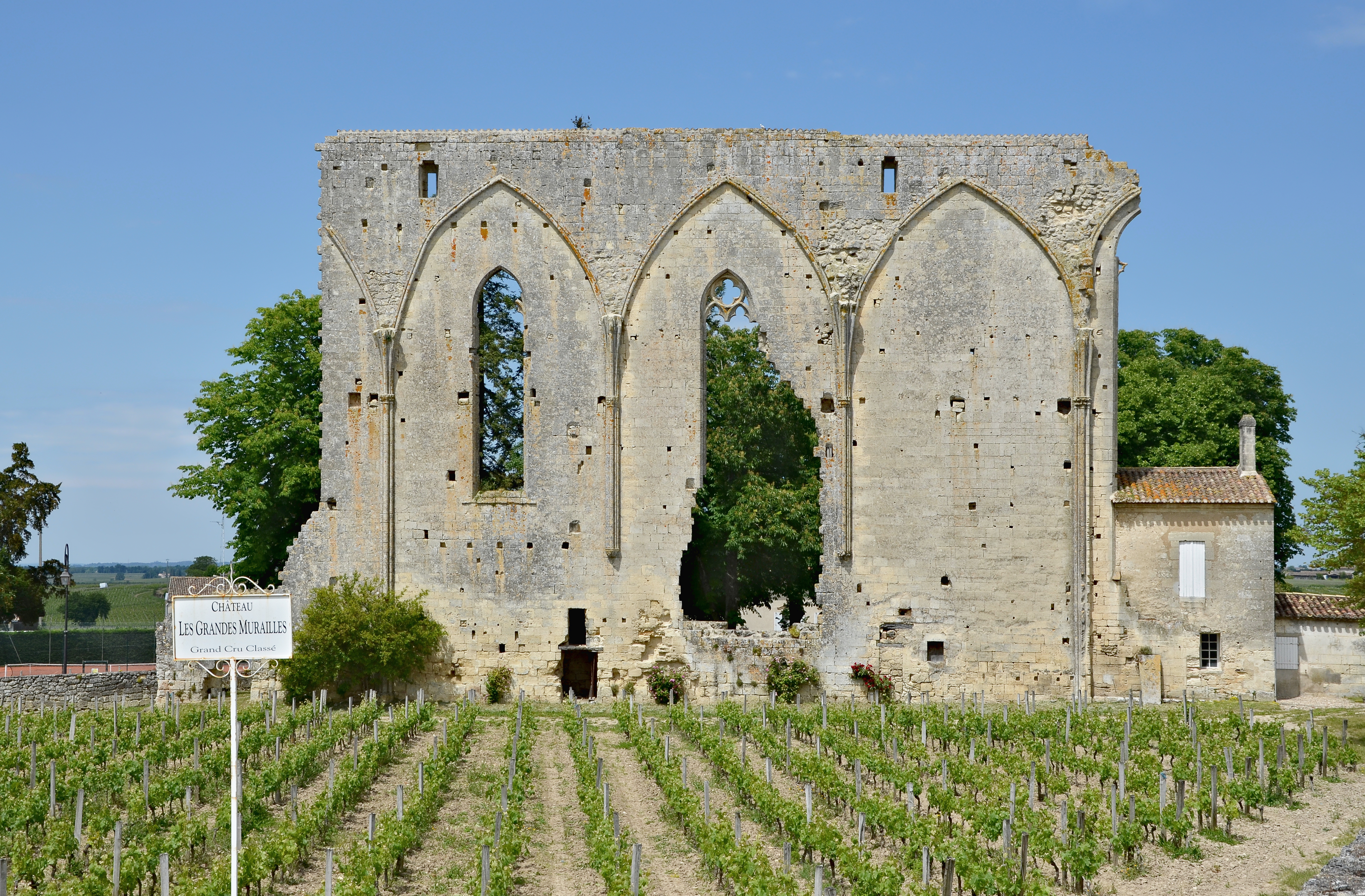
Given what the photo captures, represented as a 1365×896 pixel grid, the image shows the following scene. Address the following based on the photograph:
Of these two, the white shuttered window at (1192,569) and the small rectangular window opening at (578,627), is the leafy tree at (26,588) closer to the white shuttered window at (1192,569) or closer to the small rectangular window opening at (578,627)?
the small rectangular window opening at (578,627)

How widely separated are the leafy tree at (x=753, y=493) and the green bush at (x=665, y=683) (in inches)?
196

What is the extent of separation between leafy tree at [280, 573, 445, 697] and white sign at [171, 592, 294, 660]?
12058mm

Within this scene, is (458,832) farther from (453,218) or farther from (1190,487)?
(1190,487)

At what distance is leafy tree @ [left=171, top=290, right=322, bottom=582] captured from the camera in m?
27.3

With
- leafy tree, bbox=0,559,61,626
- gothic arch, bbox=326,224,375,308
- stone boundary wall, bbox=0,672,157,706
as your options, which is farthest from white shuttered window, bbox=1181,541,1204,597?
leafy tree, bbox=0,559,61,626

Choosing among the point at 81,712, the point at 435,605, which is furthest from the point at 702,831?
the point at 81,712

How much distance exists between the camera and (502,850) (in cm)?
1171

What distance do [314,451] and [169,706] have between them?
6787mm

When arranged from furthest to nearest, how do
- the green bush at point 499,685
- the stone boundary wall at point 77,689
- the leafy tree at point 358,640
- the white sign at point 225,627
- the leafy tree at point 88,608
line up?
1. the leafy tree at point 88,608
2. the stone boundary wall at point 77,689
3. the green bush at point 499,685
4. the leafy tree at point 358,640
5. the white sign at point 225,627

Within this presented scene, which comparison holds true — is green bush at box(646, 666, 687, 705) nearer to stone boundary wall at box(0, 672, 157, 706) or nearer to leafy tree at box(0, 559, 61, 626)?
stone boundary wall at box(0, 672, 157, 706)

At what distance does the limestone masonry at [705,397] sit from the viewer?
884 inches

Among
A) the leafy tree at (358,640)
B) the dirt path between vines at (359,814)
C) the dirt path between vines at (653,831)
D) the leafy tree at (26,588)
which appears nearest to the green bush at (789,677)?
the dirt path between vines at (653,831)

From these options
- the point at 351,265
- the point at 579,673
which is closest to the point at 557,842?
the point at 579,673

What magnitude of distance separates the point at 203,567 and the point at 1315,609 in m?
38.1
